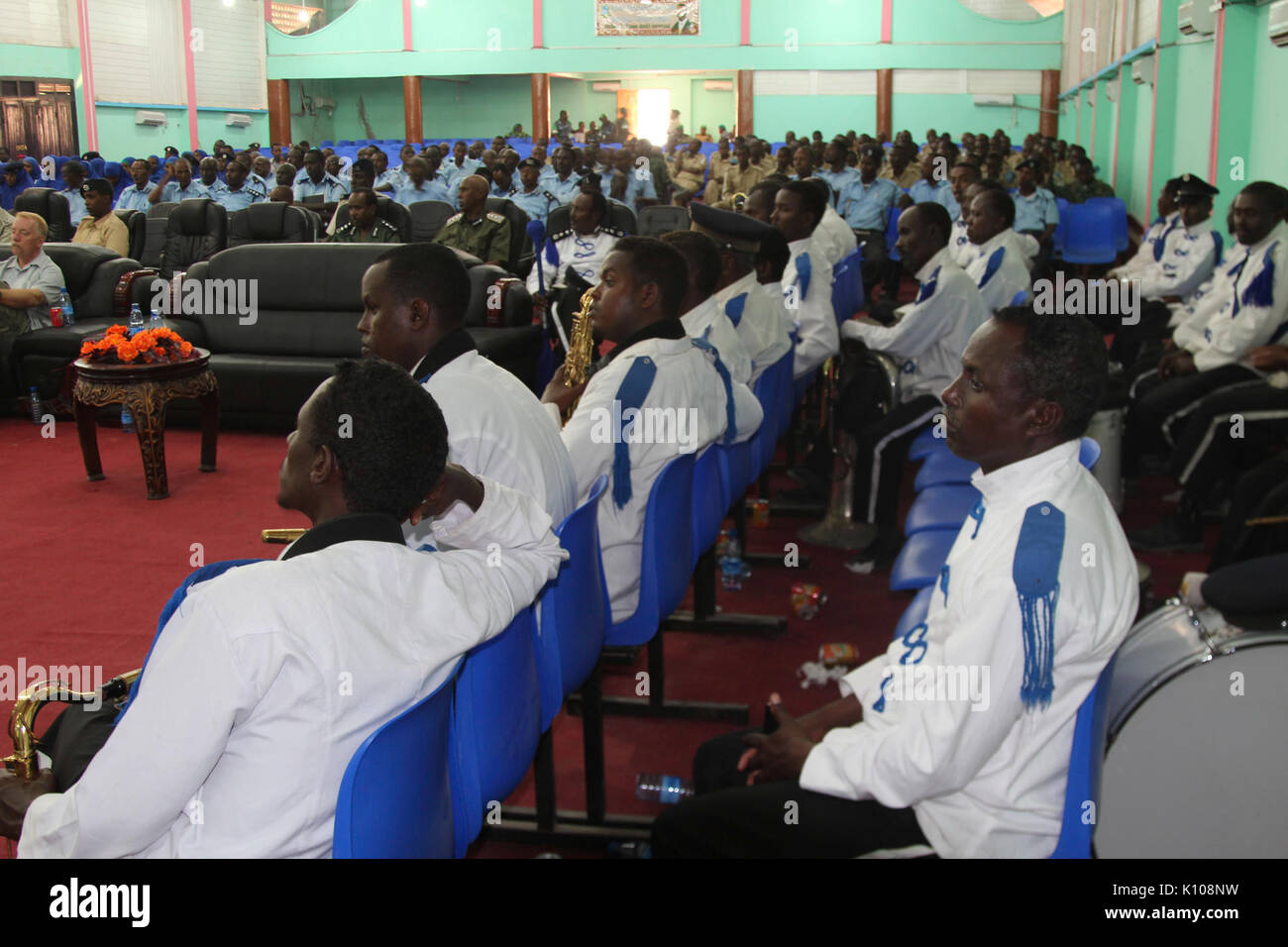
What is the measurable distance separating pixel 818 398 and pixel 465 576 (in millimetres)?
4540

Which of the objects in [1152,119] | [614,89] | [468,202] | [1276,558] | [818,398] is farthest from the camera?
[614,89]

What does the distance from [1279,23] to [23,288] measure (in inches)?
278

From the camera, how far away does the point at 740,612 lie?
371cm

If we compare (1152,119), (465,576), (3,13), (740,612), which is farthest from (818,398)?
(3,13)

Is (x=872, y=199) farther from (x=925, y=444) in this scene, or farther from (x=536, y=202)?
(x=925, y=444)

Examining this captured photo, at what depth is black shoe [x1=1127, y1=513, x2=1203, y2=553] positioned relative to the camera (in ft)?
13.7

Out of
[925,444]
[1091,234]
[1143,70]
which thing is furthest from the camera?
[1143,70]

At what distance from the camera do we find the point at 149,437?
5004mm

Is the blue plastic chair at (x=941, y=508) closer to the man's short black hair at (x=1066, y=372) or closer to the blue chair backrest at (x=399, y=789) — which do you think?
the man's short black hair at (x=1066, y=372)

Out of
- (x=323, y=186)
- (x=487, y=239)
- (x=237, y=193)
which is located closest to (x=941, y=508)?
(x=487, y=239)

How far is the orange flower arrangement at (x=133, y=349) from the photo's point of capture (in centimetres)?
507

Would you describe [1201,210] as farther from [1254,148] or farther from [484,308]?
[484,308]

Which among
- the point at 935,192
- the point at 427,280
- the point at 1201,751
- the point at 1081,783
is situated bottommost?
the point at 1201,751

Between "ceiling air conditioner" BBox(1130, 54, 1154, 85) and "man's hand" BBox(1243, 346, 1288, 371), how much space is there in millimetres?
8004
